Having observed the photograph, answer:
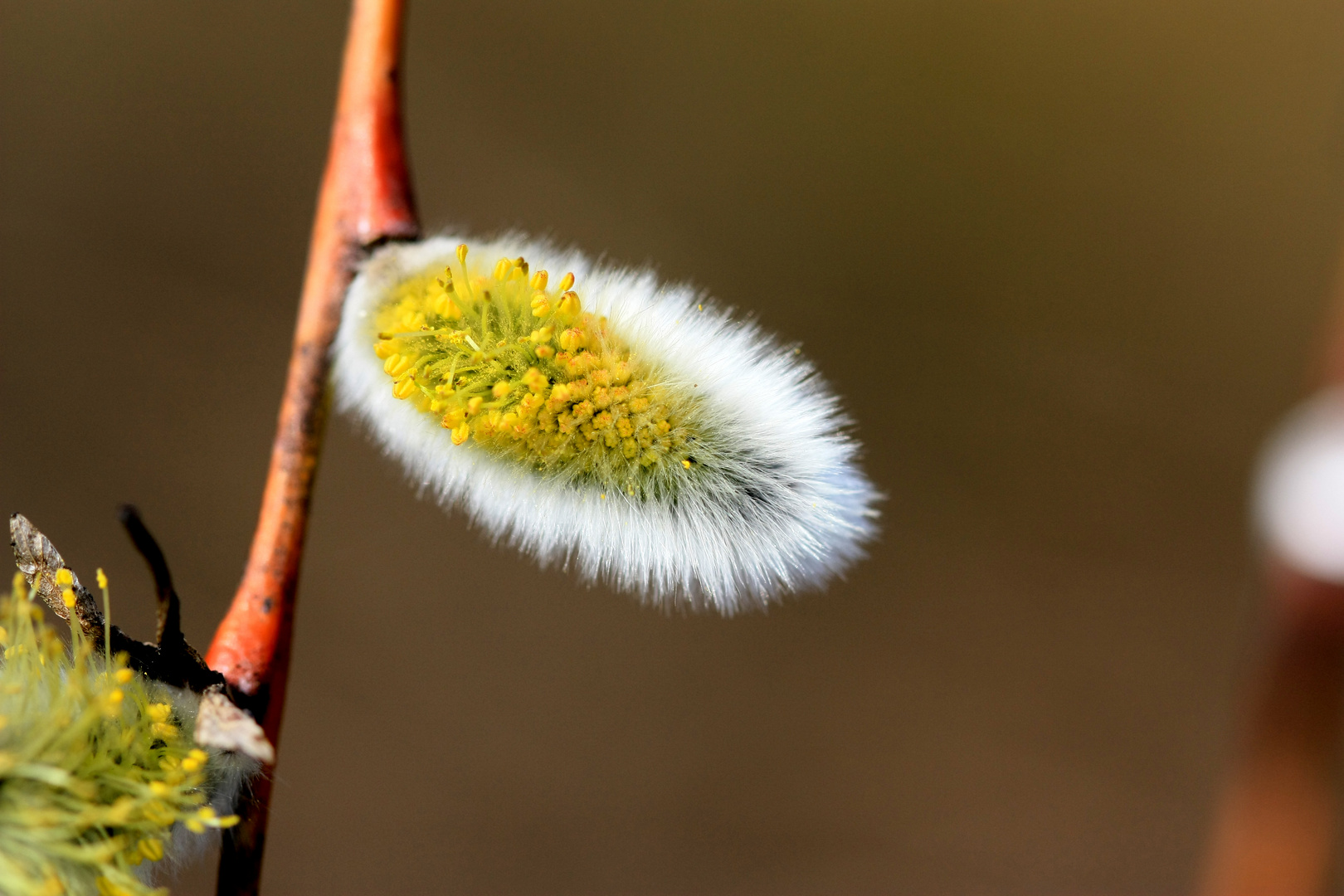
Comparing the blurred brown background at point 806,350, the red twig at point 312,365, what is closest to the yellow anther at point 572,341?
the red twig at point 312,365

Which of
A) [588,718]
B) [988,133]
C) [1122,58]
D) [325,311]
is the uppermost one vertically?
[1122,58]

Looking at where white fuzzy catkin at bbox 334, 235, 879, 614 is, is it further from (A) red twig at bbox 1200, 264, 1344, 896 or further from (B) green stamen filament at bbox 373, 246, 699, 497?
(A) red twig at bbox 1200, 264, 1344, 896

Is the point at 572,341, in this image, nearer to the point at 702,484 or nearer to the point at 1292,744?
the point at 702,484

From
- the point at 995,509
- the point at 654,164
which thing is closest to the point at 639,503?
the point at 654,164

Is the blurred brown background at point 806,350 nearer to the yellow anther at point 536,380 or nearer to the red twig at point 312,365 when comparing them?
the red twig at point 312,365

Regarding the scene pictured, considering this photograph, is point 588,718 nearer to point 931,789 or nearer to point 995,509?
point 931,789
